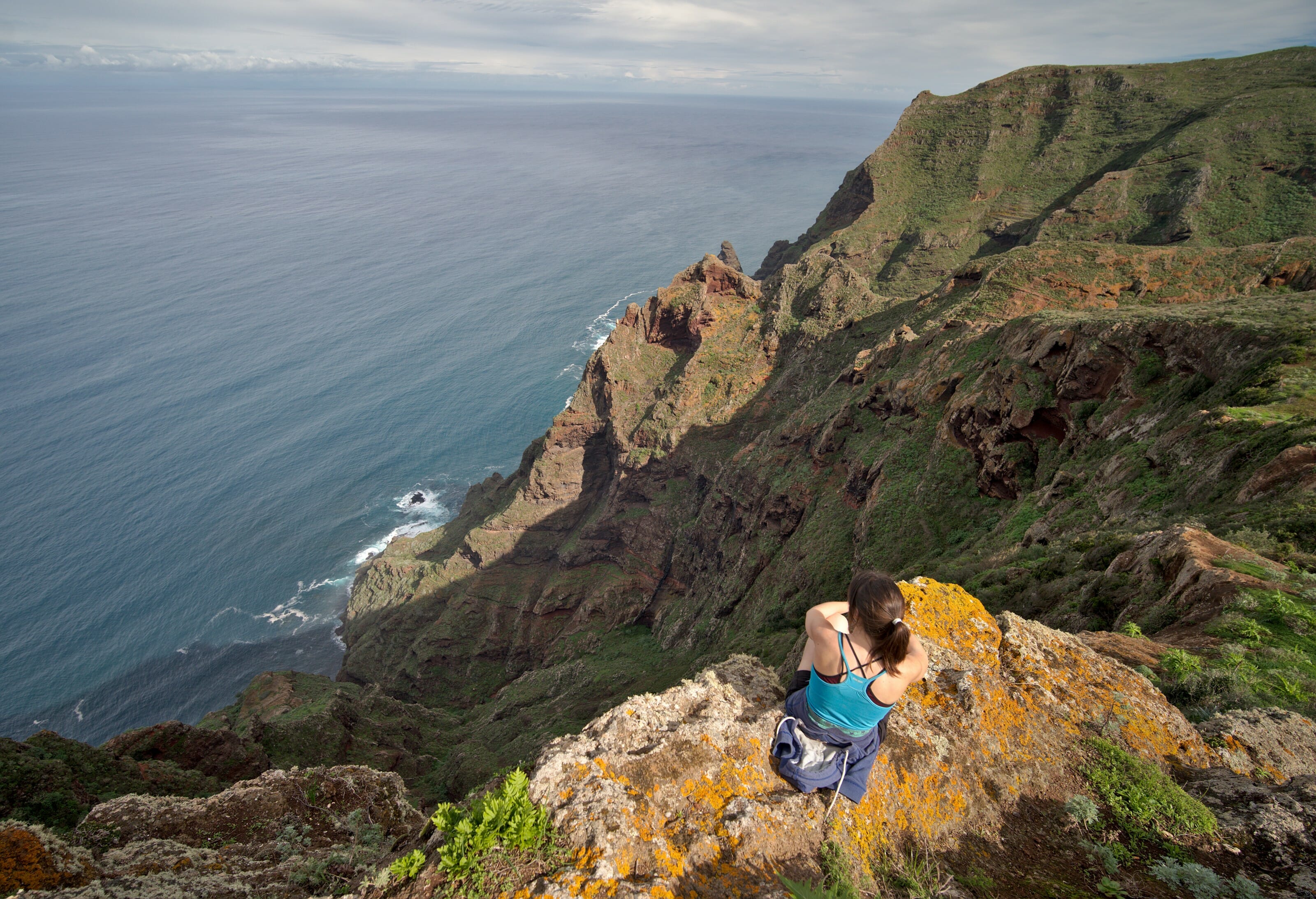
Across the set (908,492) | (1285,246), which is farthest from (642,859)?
(1285,246)

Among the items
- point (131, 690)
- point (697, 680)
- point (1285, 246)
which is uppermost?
point (1285, 246)

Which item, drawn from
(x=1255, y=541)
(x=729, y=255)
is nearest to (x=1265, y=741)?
(x=1255, y=541)

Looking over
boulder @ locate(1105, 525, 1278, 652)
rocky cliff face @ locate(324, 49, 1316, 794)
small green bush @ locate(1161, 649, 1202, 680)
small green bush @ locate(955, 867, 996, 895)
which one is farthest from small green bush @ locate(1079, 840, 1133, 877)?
boulder @ locate(1105, 525, 1278, 652)

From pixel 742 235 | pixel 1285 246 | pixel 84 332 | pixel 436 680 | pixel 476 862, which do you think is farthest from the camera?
pixel 742 235

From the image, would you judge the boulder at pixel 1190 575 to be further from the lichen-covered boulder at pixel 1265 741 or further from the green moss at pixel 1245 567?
Answer: the lichen-covered boulder at pixel 1265 741

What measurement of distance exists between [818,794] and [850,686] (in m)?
1.40

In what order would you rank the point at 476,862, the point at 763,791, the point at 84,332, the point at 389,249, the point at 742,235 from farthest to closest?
1. the point at 742,235
2. the point at 389,249
3. the point at 84,332
4. the point at 763,791
5. the point at 476,862

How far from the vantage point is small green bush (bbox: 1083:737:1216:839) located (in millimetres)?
6059

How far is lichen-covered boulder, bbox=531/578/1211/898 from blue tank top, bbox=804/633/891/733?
89 cm

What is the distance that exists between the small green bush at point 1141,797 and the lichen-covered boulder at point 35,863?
43.7ft

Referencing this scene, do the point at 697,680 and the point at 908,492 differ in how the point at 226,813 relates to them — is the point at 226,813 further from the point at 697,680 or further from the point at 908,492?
the point at 908,492

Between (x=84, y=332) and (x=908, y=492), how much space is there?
159 m

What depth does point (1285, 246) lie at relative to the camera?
3400cm

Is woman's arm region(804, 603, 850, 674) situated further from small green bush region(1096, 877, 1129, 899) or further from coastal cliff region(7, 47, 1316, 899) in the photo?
small green bush region(1096, 877, 1129, 899)
